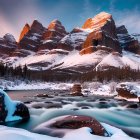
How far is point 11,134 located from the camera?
1042cm

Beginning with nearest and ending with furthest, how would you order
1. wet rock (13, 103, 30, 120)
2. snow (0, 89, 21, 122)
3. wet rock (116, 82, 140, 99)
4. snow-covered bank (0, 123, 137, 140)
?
snow-covered bank (0, 123, 137, 140) → snow (0, 89, 21, 122) → wet rock (13, 103, 30, 120) → wet rock (116, 82, 140, 99)

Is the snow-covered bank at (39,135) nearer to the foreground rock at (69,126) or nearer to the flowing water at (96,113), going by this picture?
the foreground rock at (69,126)

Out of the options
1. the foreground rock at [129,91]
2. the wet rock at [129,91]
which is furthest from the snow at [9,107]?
the wet rock at [129,91]

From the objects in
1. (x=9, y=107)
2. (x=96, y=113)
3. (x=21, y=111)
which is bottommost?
(x=96, y=113)

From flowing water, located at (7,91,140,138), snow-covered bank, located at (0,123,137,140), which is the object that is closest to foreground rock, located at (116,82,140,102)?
flowing water, located at (7,91,140,138)

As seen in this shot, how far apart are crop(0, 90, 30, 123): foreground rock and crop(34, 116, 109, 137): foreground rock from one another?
4.75 metres

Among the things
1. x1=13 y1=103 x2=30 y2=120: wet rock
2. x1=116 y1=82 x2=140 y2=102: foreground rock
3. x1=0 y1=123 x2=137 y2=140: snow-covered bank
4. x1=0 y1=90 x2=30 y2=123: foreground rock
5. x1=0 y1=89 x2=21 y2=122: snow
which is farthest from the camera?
x1=116 y1=82 x2=140 y2=102: foreground rock

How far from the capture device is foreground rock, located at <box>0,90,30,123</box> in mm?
18984

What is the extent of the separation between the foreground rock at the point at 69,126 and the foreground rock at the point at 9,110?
4752 mm

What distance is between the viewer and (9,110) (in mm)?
19766

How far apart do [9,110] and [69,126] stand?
7.00m

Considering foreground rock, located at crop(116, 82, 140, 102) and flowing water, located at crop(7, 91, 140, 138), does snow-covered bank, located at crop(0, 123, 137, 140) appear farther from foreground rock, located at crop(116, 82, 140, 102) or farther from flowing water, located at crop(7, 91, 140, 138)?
foreground rock, located at crop(116, 82, 140, 102)

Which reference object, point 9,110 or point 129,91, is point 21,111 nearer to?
point 9,110

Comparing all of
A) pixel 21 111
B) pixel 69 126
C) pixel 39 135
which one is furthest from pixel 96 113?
pixel 39 135
